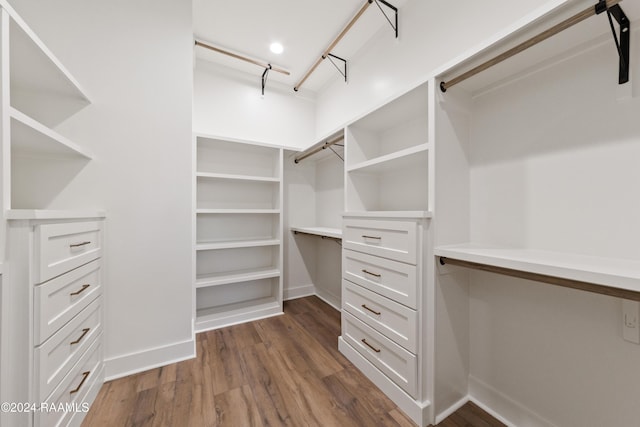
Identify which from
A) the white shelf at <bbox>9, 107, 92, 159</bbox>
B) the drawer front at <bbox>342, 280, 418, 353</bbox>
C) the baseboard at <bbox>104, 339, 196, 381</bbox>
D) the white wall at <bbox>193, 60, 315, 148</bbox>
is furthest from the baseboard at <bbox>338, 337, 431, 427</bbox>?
Result: the white wall at <bbox>193, 60, 315, 148</bbox>

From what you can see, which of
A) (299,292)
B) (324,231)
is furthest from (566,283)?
(299,292)

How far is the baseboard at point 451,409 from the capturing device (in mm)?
1244

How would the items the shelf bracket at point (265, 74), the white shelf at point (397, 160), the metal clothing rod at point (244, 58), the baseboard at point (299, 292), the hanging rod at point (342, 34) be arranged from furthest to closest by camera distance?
the baseboard at point (299, 292) → the shelf bracket at point (265, 74) → the metal clothing rod at point (244, 58) → the hanging rod at point (342, 34) → the white shelf at point (397, 160)

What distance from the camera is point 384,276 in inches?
56.7

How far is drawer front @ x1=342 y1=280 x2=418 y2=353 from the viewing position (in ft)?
4.16

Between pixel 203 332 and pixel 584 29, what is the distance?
302cm

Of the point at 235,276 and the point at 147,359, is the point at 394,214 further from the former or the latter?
the point at 147,359

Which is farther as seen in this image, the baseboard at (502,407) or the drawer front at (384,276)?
the drawer front at (384,276)

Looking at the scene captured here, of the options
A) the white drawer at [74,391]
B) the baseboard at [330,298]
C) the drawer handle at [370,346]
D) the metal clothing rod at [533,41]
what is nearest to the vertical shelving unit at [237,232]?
the baseboard at [330,298]

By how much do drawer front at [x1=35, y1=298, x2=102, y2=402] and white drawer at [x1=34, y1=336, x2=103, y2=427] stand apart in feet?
0.14

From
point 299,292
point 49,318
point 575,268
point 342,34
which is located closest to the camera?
point 575,268

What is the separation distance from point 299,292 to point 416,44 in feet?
9.10

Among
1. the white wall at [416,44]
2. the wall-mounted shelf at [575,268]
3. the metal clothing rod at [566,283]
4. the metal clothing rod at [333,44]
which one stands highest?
the metal clothing rod at [333,44]

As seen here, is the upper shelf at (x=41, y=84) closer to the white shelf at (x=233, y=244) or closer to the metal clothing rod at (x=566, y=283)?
the white shelf at (x=233, y=244)
